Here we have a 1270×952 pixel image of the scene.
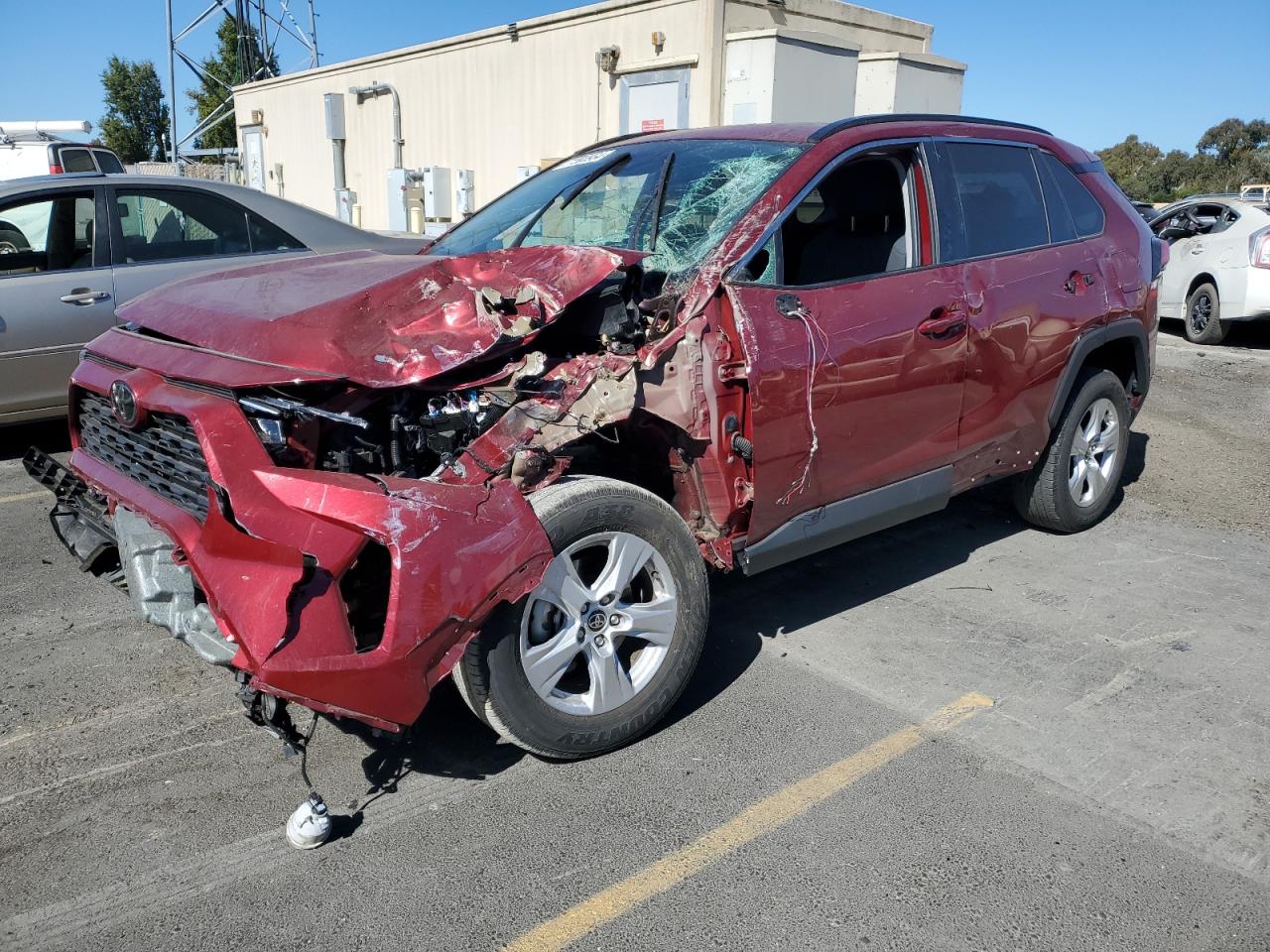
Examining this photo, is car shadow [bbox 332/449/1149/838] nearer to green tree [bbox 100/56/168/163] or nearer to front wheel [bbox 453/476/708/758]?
front wheel [bbox 453/476/708/758]

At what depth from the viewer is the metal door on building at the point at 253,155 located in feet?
79.3

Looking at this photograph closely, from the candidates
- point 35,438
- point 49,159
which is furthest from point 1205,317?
point 49,159

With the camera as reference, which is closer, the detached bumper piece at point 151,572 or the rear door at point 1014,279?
the detached bumper piece at point 151,572

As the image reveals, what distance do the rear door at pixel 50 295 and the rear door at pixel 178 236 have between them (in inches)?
4.2

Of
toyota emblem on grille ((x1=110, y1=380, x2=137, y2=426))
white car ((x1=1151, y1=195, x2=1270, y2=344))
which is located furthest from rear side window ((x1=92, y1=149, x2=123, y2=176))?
white car ((x1=1151, y1=195, x2=1270, y2=344))

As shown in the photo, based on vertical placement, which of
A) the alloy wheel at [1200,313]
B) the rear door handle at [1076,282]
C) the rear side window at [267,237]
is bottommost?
the alloy wheel at [1200,313]

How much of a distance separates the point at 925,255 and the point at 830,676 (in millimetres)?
1728

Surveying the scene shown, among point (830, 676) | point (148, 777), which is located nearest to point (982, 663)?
point (830, 676)

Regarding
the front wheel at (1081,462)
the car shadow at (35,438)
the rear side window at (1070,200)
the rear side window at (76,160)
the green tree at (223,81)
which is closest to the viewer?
the rear side window at (1070,200)

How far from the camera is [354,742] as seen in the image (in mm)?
3268

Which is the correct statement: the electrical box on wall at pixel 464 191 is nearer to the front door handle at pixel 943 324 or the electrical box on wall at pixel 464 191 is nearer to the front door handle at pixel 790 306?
the front door handle at pixel 943 324

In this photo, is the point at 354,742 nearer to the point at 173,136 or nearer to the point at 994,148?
the point at 994,148

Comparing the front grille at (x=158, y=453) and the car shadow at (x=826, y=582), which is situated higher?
the front grille at (x=158, y=453)

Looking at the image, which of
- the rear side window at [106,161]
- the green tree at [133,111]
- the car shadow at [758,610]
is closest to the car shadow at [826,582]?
the car shadow at [758,610]
